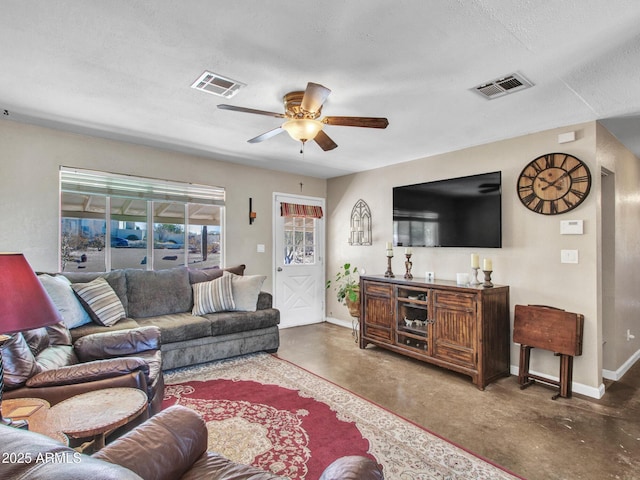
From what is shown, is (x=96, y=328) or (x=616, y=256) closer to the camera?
(x=96, y=328)

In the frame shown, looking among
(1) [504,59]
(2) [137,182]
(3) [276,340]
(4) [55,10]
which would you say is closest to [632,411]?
(1) [504,59]

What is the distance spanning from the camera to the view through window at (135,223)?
367cm

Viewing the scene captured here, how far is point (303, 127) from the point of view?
256cm

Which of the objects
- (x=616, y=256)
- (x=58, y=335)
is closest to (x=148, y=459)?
(x=58, y=335)

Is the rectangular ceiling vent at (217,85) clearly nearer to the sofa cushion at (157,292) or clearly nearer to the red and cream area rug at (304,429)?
the sofa cushion at (157,292)

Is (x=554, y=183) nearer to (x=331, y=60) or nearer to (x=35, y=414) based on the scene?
(x=331, y=60)

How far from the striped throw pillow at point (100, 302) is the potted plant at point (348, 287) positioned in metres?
2.78

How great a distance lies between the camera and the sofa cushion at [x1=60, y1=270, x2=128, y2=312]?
3412mm

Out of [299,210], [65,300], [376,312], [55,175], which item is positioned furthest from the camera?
[299,210]

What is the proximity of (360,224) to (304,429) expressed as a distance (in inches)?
134

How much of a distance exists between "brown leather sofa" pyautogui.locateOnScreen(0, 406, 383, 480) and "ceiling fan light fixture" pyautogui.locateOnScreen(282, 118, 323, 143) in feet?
6.55

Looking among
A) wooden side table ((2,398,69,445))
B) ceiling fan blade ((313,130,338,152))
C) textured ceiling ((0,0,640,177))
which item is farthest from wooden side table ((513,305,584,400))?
wooden side table ((2,398,69,445))

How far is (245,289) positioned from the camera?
4.07 m

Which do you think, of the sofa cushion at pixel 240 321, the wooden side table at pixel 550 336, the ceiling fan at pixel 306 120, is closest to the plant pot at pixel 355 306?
the sofa cushion at pixel 240 321
